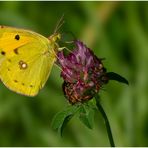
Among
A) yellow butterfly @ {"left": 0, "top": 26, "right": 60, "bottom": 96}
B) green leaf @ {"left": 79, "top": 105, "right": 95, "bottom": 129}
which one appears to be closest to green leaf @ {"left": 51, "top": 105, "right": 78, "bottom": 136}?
green leaf @ {"left": 79, "top": 105, "right": 95, "bottom": 129}

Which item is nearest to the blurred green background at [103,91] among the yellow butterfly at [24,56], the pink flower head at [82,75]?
the yellow butterfly at [24,56]

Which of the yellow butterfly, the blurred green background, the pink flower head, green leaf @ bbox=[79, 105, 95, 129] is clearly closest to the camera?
green leaf @ bbox=[79, 105, 95, 129]

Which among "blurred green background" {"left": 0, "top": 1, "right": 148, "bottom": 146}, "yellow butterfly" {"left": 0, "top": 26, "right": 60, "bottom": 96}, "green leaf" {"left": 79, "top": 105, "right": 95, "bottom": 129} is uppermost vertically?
"yellow butterfly" {"left": 0, "top": 26, "right": 60, "bottom": 96}

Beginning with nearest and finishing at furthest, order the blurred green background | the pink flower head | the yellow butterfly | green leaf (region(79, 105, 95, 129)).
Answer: green leaf (region(79, 105, 95, 129)), the pink flower head, the yellow butterfly, the blurred green background

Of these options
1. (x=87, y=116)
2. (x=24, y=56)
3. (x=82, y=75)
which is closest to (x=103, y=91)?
(x=24, y=56)

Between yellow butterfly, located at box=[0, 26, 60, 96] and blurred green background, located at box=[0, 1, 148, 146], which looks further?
blurred green background, located at box=[0, 1, 148, 146]

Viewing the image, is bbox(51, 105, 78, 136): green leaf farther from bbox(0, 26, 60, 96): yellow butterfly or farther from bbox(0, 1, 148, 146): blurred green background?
bbox(0, 1, 148, 146): blurred green background

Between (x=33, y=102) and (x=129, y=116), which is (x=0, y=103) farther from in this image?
(x=129, y=116)
